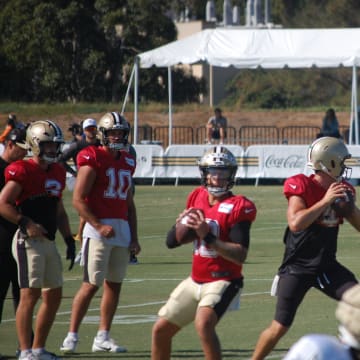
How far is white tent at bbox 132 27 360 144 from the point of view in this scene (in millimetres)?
29969

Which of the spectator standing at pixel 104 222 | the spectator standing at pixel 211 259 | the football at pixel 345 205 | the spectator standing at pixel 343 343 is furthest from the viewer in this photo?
the spectator standing at pixel 104 222

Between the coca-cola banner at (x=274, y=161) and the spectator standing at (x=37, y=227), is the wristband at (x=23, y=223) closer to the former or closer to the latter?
the spectator standing at (x=37, y=227)

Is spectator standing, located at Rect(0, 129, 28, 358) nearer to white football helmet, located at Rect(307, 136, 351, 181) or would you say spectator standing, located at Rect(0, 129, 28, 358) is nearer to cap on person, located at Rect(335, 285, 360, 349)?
white football helmet, located at Rect(307, 136, 351, 181)

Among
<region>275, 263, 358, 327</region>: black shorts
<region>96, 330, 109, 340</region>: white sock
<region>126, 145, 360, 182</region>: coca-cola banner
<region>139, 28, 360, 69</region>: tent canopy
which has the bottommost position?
<region>126, 145, 360, 182</region>: coca-cola banner

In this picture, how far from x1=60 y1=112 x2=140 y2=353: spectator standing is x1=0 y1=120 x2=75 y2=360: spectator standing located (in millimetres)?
443

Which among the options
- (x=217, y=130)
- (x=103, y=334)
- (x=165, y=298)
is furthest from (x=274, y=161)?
(x=103, y=334)

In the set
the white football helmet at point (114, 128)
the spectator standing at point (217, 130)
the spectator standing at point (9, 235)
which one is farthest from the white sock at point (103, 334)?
the spectator standing at point (217, 130)

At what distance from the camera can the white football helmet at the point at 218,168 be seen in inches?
320

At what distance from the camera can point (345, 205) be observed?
27.5ft

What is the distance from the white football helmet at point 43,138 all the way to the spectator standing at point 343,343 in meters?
5.07

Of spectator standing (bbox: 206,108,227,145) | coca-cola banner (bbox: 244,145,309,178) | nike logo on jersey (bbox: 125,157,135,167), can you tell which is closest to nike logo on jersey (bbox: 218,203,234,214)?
nike logo on jersey (bbox: 125,157,135,167)

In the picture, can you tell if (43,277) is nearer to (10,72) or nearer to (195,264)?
(195,264)

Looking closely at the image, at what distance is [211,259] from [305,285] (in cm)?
83

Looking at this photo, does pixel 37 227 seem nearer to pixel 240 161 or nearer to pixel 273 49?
pixel 240 161
